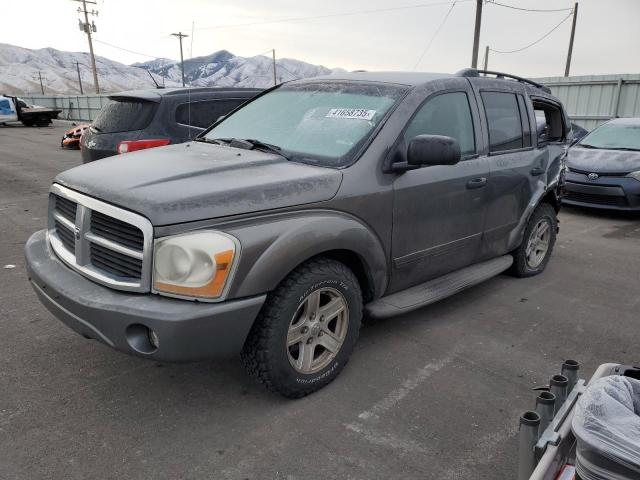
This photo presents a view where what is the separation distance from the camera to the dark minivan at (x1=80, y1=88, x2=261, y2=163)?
6.46m

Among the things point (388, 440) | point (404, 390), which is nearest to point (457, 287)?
point (404, 390)

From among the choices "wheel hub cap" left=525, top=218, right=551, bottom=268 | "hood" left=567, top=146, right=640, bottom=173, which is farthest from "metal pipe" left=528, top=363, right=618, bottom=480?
"hood" left=567, top=146, right=640, bottom=173

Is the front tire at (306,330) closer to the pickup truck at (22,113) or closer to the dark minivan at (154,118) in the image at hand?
the dark minivan at (154,118)

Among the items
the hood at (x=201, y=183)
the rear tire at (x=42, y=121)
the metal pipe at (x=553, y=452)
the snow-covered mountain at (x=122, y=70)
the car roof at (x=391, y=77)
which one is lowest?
the rear tire at (x=42, y=121)

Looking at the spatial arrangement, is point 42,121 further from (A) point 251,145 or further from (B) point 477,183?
(B) point 477,183

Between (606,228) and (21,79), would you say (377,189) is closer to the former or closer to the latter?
(606,228)

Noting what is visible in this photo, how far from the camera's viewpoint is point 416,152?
3014 mm

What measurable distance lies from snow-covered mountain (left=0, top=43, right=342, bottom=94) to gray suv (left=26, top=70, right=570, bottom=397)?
358 ft

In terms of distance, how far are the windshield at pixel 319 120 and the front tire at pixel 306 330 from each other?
70 cm

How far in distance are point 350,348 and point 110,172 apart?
1692mm

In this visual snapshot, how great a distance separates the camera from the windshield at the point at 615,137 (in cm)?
834

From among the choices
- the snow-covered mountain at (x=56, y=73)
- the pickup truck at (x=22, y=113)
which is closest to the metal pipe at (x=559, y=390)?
the pickup truck at (x=22, y=113)

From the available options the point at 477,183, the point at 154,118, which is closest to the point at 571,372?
the point at 477,183

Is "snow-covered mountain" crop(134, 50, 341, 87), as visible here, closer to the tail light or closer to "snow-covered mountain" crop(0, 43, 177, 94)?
"snow-covered mountain" crop(0, 43, 177, 94)
